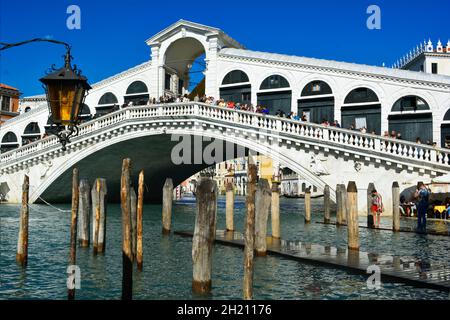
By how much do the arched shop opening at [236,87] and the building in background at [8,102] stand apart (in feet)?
79.0

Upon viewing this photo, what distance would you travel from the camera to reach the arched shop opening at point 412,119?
65.2ft

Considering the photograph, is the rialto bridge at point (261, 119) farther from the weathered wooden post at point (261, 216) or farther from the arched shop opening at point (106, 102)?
the weathered wooden post at point (261, 216)

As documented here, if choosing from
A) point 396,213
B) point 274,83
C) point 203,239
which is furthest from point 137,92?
point 203,239

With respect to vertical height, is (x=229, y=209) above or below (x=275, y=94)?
below

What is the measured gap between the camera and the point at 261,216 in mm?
10164

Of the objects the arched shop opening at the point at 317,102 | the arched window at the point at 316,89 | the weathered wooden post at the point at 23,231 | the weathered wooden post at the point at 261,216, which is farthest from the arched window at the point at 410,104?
the weathered wooden post at the point at 23,231

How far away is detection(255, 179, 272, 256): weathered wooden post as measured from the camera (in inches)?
394

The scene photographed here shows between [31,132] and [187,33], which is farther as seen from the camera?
[31,132]

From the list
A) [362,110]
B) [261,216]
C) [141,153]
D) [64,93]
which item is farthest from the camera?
[141,153]

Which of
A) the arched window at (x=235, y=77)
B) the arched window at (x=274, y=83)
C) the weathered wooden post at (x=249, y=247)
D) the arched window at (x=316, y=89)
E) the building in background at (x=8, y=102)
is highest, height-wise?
the building in background at (x=8, y=102)

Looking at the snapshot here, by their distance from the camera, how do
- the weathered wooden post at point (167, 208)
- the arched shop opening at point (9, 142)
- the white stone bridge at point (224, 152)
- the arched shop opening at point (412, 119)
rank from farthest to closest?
the arched shop opening at point (9, 142)
the arched shop opening at point (412, 119)
the white stone bridge at point (224, 152)
the weathered wooden post at point (167, 208)

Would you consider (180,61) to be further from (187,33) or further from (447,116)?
(447,116)

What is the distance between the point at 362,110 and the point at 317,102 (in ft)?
6.73
